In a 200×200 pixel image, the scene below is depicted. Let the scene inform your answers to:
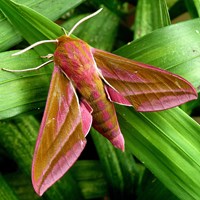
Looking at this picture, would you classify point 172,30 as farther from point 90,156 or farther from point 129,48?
point 90,156

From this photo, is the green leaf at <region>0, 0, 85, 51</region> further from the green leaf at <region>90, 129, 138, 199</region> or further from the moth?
the green leaf at <region>90, 129, 138, 199</region>

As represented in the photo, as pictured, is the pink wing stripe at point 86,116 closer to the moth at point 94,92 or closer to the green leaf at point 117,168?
the moth at point 94,92

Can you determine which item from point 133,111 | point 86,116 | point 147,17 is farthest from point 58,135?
point 147,17

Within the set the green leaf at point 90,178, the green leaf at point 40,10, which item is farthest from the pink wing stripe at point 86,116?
the green leaf at point 90,178

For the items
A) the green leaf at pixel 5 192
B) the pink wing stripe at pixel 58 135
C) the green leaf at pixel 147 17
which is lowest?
the green leaf at pixel 5 192

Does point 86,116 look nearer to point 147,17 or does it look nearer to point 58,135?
point 58,135

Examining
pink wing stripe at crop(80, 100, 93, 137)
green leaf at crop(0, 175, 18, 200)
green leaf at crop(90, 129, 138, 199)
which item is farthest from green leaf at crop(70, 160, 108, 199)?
pink wing stripe at crop(80, 100, 93, 137)
